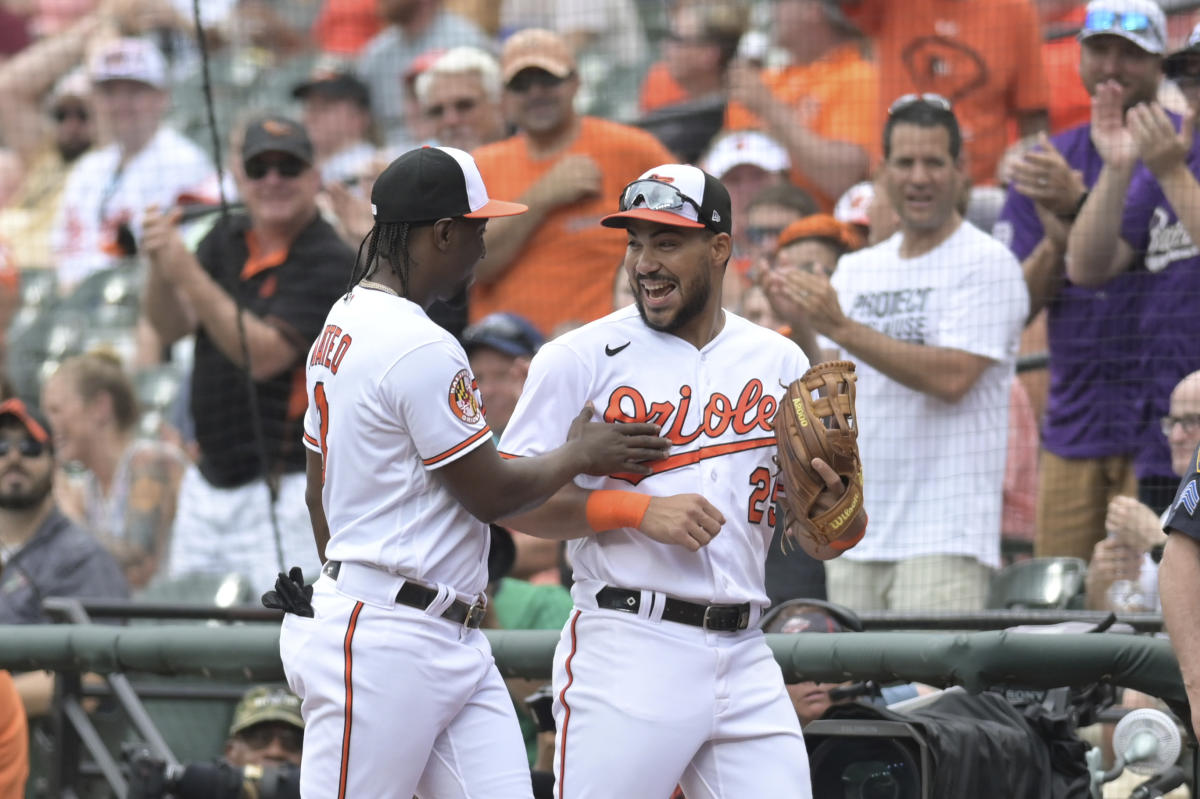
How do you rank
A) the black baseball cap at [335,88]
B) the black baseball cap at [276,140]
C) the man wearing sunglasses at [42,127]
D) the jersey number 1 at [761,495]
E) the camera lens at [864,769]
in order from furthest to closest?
1. the man wearing sunglasses at [42,127]
2. the black baseball cap at [335,88]
3. the black baseball cap at [276,140]
4. the camera lens at [864,769]
5. the jersey number 1 at [761,495]

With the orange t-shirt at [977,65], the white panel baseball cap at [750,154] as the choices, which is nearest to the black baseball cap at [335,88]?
the white panel baseball cap at [750,154]

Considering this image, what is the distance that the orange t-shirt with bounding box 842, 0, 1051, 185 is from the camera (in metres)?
6.53

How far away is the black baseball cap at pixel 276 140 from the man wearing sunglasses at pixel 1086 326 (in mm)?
2454

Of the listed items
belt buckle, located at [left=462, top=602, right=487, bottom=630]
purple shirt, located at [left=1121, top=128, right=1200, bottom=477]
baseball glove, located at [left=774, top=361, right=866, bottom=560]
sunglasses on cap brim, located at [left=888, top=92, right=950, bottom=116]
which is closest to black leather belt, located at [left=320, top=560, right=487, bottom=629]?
belt buckle, located at [left=462, top=602, right=487, bottom=630]

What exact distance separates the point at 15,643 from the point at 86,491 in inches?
112

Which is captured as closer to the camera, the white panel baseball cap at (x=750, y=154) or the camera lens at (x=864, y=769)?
the camera lens at (x=864, y=769)

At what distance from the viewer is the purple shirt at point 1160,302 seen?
5.37 meters

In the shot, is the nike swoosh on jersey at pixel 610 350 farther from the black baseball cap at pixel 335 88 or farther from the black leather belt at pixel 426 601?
the black baseball cap at pixel 335 88

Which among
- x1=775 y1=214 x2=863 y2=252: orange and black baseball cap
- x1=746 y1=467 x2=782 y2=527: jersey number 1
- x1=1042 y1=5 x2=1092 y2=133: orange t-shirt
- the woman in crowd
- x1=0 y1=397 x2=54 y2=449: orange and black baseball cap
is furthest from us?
the woman in crowd

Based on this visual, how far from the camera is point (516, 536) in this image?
6117 millimetres

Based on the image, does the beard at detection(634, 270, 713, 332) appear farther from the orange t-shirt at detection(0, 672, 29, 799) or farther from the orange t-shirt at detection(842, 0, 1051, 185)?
the orange t-shirt at detection(842, 0, 1051, 185)

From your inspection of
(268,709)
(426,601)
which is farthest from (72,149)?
(426,601)

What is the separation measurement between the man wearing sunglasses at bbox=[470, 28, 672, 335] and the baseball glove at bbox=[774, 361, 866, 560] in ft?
8.91

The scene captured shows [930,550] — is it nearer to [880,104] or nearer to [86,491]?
[880,104]
